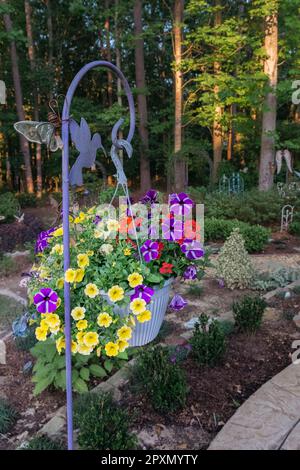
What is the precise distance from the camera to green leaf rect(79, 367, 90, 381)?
84.6 inches

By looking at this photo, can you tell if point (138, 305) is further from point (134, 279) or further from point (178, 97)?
point (178, 97)

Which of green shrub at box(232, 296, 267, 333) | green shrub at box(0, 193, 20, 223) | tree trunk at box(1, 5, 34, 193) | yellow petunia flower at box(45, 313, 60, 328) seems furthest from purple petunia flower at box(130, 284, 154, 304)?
tree trunk at box(1, 5, 34, 193)

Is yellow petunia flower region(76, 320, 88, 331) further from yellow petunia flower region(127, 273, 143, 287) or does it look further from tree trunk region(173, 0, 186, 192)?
tree trunk region(173, 0, 186, 192)

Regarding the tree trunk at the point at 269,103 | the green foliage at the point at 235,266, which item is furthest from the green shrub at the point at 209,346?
the tree trunk at the point at 269,103

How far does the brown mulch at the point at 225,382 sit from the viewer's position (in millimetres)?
1997

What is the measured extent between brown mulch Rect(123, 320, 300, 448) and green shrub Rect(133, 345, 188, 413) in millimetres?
60

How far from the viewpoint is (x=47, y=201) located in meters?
10.8

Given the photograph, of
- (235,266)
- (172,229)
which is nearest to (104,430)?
(172,229)

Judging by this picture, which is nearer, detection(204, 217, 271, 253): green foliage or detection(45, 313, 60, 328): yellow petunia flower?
detection(45, 313, 60, 328): yellow petunia flower

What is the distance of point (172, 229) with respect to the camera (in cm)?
229

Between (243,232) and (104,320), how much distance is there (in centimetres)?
395

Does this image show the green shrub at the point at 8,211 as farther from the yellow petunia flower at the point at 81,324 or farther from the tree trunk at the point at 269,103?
the yellow petunia flower at the point at 81,324

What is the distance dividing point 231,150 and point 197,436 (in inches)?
520
